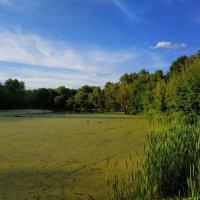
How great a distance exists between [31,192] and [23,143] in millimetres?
3919

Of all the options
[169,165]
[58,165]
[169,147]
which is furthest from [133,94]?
[169,165]

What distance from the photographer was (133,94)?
28.0 meters

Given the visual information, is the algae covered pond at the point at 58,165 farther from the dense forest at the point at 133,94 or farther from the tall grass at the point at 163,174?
the dense forest at the point at 133,94

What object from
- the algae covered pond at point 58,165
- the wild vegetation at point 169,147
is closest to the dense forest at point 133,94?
the wild vegetation at point 169,147

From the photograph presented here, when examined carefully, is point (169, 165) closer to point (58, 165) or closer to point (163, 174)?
point (163, 174)

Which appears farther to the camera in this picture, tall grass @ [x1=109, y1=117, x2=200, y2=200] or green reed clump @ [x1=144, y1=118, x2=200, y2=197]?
green reed clump @ [x1=144, y1=118, x2=200, y2=197]

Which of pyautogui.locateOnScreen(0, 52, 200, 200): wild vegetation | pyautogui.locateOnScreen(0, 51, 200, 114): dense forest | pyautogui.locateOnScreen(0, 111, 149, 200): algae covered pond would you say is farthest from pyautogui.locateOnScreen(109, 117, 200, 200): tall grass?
pyautogui.locateOnScreen(0, 51, 200, 114): dense forest

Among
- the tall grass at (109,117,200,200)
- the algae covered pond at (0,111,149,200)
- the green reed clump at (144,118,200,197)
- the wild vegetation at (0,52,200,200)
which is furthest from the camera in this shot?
the algae covered pond at (0,111,149,200)

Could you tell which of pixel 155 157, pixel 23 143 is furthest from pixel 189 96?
pixel 155 157

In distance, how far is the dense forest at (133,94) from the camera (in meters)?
10.4

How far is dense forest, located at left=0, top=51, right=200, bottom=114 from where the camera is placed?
10.4m

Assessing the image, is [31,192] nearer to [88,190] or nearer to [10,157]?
[88,190]

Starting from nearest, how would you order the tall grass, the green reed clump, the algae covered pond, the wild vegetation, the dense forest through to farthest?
1. the tall grass
2. the wild vegetation
3. the green reed clump
4. the algae covered pond
5. the dense forest

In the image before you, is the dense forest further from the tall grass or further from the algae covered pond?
the tall grass
